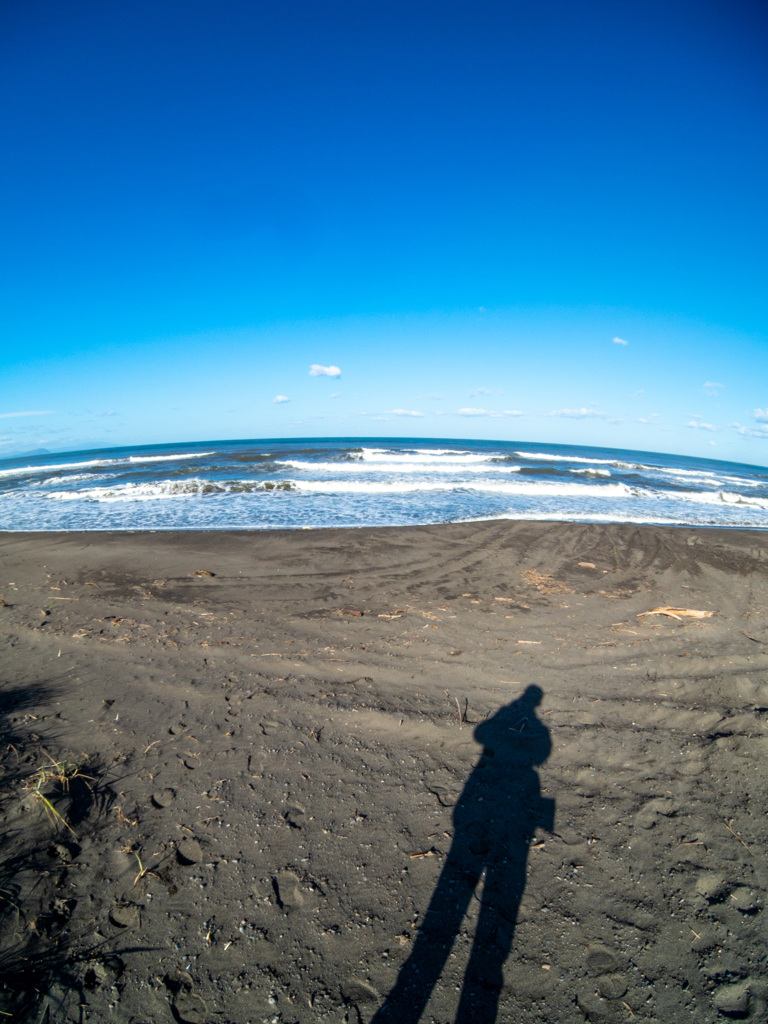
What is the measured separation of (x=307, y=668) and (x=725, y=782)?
367cm

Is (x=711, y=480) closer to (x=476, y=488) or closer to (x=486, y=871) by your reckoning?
(x=476, y=488)

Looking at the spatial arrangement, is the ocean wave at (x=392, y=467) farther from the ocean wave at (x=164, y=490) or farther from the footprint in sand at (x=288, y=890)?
the footprint in sand at (x=288, y=890)

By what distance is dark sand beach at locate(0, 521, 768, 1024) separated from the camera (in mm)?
2016

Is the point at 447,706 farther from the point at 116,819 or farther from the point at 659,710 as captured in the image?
the point at 116,819

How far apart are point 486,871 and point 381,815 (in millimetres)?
717

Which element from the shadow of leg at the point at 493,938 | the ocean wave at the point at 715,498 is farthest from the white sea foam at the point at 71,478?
the ocean wave at the point at 715,498

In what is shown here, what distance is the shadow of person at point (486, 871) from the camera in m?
1.98

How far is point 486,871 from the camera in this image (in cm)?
250

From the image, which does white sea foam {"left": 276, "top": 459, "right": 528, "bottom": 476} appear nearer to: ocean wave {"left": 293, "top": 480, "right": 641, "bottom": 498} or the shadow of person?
ocean wave {"left": 293, "top": 480, "right": 641, "bottom": 498}

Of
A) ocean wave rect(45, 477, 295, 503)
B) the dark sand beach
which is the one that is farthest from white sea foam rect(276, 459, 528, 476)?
the dark sand beach

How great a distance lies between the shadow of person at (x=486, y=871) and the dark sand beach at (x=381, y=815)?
0.04 feet

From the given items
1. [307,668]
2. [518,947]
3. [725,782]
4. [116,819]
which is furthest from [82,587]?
[725,782]

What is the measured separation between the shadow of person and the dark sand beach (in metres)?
0.01

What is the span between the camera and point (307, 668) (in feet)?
14.8
